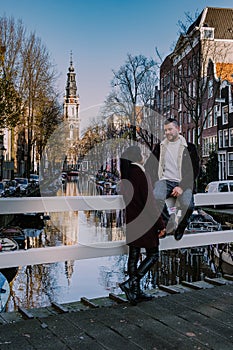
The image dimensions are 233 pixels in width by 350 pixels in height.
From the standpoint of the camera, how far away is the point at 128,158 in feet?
14.2

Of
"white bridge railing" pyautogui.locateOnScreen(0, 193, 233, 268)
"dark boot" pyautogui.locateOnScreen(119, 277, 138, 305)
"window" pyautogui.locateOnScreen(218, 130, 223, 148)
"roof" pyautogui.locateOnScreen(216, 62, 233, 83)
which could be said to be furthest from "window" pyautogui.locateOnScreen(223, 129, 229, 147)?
"dark boot" pyautogui.locateOnScreen(119, 277, 138, 305)

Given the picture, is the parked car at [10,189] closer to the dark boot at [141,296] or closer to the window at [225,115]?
the window at [225,115]

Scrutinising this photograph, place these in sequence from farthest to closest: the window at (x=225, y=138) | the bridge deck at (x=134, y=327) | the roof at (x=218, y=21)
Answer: the roof at (x=218, y=21), the window at (x=225, y=138), the bridge deck at (x=134, y=327)

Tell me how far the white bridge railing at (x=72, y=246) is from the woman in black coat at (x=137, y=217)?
36 centimetres

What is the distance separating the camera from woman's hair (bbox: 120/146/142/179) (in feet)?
14.2

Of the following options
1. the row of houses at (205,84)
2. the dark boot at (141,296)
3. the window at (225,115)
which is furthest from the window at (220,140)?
the dark boot at (141,296)

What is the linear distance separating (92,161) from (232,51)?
42429 mm

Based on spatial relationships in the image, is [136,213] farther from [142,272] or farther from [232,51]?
[232,51]

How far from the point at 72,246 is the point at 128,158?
1025mm

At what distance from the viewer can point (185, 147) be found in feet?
14.3

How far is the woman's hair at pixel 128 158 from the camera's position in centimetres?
432

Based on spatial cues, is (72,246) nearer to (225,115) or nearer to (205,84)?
(205,84)

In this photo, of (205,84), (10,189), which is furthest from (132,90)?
(10,189)

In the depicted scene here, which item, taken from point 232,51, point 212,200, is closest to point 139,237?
point 212,200
